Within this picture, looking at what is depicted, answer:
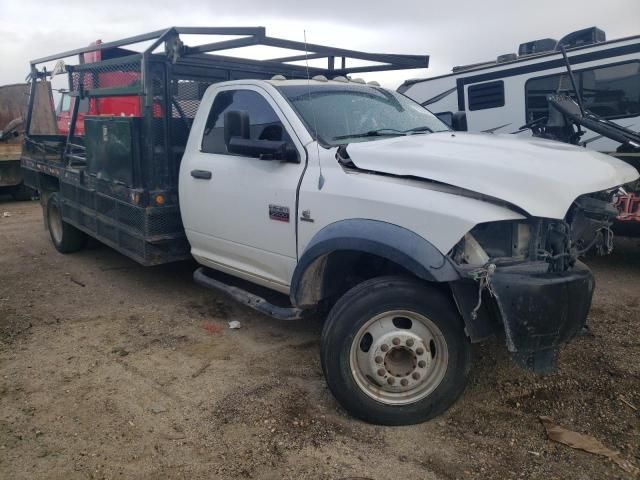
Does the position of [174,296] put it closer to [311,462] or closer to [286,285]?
[286,285]

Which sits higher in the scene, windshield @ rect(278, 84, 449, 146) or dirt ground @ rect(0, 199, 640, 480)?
windshield @ rect(278, 84, 449, 146)

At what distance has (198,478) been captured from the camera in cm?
280

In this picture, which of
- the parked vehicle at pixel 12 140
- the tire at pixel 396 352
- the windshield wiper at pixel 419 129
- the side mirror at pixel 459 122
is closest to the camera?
the tire at pixel 396 352

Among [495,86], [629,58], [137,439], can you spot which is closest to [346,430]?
[137,439]

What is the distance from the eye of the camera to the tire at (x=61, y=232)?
7.17 meters

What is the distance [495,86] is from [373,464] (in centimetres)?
737

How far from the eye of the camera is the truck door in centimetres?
390

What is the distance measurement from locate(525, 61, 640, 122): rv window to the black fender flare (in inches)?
A: 220

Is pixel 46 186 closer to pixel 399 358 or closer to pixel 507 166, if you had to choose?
pixel 399 358

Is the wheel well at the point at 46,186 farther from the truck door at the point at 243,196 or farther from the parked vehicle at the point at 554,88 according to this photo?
the parked vehicle at the point at 554,88

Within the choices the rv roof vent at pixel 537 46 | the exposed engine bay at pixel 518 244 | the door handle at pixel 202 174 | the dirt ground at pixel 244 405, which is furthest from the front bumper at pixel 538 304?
the rv roof vent at pixel 537 46

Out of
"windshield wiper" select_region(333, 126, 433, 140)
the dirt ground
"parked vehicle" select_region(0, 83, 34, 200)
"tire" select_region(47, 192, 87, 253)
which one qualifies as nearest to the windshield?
"windshield wiper" select_region(333, 126, 433, 140)

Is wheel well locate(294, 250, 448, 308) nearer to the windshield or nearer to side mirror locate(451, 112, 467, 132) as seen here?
the windshield

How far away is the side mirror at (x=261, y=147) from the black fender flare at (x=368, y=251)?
628 mm
